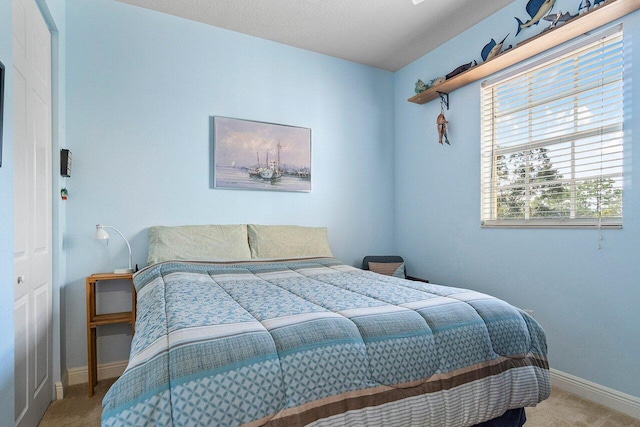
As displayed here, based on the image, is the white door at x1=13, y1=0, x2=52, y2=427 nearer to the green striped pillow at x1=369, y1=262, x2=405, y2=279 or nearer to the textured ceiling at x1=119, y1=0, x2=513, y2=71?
the textured ceiling at x1=119, y1=0, x2=513, y2=71

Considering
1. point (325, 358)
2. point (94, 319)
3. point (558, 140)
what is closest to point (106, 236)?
point (94, 319)

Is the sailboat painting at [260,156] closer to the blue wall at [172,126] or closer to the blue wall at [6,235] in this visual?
the blue wall at [172,126]

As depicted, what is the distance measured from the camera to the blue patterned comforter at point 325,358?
2.92 feet

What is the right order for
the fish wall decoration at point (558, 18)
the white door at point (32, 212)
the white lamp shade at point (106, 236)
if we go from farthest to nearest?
1. the white lamp shade at point (106, 236)
2. the fish wall decoration at point (558, 18)
3. the white door at point (32, 212)

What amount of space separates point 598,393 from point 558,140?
161cm

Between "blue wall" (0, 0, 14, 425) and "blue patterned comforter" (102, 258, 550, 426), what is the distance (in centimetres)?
52

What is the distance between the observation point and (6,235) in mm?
1376

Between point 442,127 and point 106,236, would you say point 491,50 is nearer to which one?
point 442,127

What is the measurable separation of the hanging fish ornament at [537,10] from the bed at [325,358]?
6.69ft

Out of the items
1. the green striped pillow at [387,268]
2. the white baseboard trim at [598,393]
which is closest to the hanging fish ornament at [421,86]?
the green striped pillow at [387,268]

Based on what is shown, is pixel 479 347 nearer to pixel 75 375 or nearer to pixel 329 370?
pixel 329 370

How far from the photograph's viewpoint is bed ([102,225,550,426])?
89 cm

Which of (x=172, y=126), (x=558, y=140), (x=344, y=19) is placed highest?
(x=344, y=19)

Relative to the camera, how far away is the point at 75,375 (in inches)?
95.1
